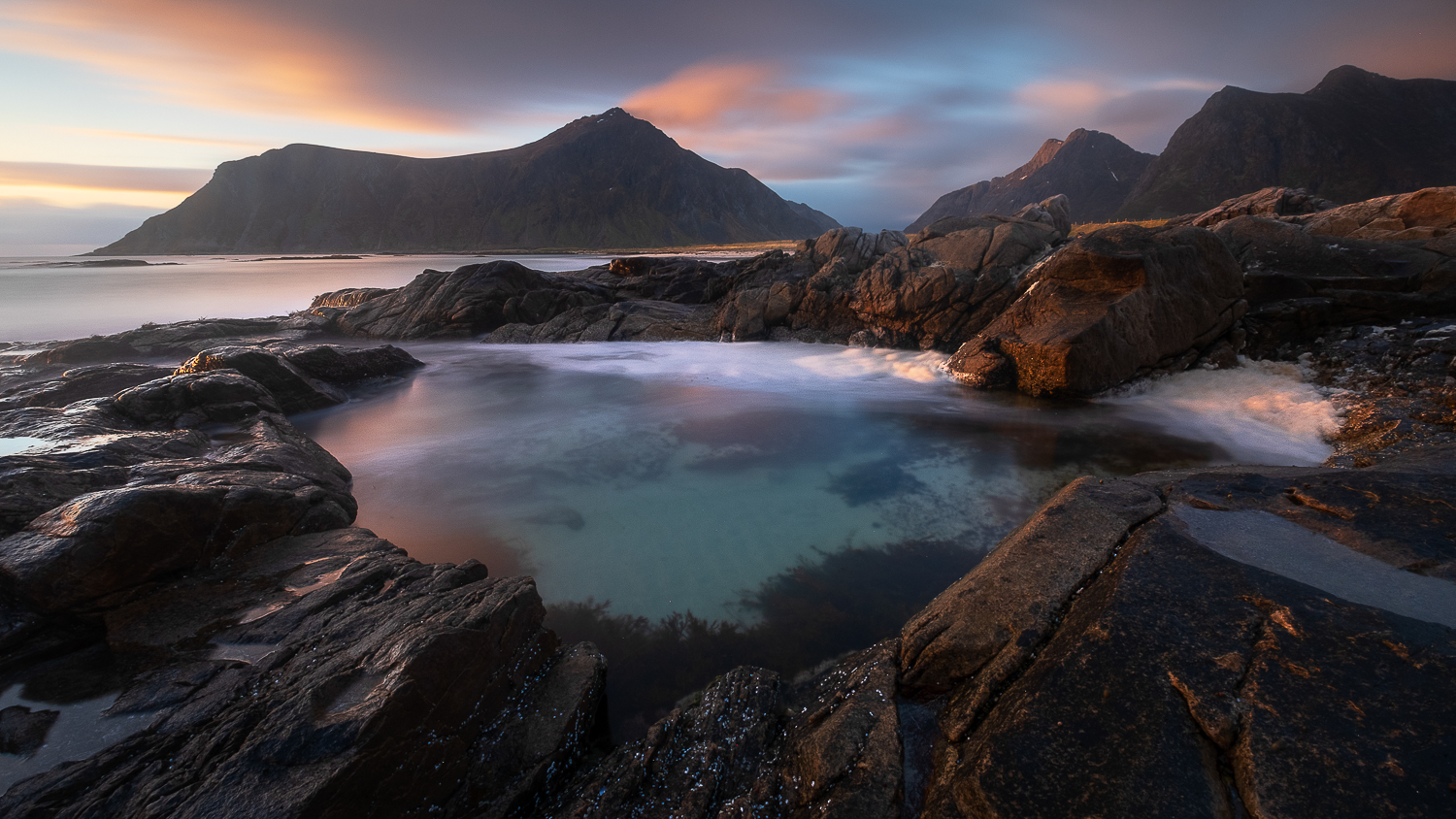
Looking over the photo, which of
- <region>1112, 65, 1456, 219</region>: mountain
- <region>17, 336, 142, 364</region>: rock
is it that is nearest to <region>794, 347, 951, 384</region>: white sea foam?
<region>17, 336, 142, 364</region>: rock

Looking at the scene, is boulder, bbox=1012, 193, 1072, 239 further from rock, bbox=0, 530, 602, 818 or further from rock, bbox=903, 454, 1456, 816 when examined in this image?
rock, bbox=0, 530, 602, 818

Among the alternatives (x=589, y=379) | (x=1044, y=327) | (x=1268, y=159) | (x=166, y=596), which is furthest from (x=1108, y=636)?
(x=1268, y=159)

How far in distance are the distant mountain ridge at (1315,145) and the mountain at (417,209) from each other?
125300 millimetres

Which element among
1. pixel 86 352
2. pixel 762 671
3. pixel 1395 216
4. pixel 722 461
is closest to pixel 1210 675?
pixel 762 671

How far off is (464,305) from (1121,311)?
1997cm

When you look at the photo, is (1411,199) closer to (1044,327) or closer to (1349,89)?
(1044,327)

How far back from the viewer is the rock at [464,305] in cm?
2073

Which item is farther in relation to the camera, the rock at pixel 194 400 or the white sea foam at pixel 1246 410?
the white sea foam at pixel 1246 410

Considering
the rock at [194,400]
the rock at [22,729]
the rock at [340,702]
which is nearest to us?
the rock at [340,702]

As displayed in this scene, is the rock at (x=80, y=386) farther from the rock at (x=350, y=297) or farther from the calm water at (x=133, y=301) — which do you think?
the calm water at (x=133, y=301)

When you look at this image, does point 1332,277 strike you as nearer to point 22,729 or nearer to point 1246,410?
point 1246,410

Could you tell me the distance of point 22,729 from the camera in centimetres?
301

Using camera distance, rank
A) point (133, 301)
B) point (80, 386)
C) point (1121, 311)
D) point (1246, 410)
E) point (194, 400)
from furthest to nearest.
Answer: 1. point (133, 301)
2. point (1121, 311)
3. point (80, 386)
4. point (1246, 410)
5. point (194, 400)

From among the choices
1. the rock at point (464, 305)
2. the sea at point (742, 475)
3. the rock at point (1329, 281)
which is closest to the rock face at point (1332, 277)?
the rock at point (1329, 281)
